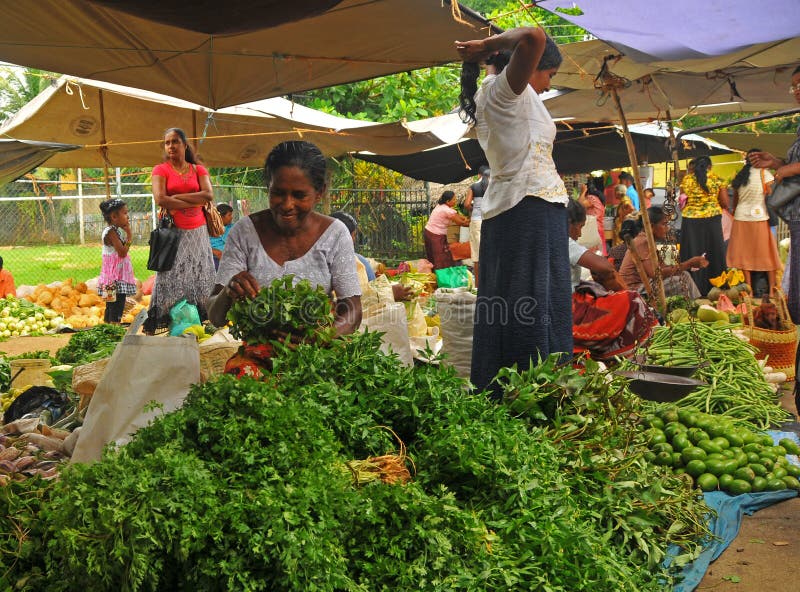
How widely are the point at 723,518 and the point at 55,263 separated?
64.8 ft

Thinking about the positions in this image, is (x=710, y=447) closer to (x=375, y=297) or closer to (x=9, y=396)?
(x=375, y=297)

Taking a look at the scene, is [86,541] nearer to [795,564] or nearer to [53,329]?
[795,564]

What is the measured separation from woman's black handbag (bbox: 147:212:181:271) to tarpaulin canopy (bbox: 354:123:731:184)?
25.8ft

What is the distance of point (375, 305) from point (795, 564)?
3028 millimetres

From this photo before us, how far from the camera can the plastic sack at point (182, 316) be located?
630cm

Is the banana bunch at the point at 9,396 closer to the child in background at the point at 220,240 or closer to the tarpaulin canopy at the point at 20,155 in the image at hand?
the tarpaulin canopy at the point at 20,155

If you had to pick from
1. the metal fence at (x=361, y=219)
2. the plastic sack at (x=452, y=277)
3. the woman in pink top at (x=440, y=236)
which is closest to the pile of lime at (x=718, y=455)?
the plastic sack at (x=452, y=277)

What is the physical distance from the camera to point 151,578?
1853 millimetres

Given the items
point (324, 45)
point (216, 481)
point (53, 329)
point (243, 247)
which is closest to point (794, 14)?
point (324, 45)

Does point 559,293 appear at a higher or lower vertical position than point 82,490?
higher

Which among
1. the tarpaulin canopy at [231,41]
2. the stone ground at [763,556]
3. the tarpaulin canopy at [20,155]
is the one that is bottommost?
the stone ground at [763,556]

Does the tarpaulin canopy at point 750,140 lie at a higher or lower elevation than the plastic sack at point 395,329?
higher

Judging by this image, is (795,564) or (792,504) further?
(792,504)

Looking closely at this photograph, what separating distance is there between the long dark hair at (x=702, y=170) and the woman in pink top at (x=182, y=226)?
7.44 m
